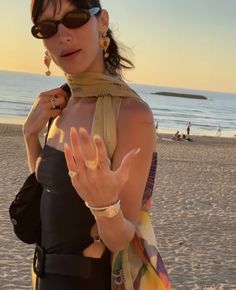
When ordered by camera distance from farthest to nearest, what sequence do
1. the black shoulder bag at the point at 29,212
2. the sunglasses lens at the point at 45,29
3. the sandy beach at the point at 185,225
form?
the sandy beach at the point at 185,225, the black shoulder bag at the point at 29,212, the sunglasses lens at the point at 45,29

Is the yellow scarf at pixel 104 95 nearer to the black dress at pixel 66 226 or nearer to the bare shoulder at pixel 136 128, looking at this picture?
the bare shoulder at pixel 136 128

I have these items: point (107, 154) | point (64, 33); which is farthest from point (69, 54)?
point (107, 154)

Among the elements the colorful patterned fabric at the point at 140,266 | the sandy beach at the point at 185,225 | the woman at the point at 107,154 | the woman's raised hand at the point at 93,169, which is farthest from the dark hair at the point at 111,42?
the sandy beach at the point at 185,225

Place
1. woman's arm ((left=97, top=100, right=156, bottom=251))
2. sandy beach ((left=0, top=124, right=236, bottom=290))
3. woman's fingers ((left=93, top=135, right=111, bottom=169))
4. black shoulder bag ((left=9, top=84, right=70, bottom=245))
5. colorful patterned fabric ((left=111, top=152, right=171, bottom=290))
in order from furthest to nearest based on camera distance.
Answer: sandy beach ((left=0, top=124, right=236, bottom=290)) → black shoulder bag ((left=9, top=84, right=70, bottom=245)) → colorful patterned fabric ((left=111, top=152, right=171, bottom=290)) → woman's arm ((left=97, top=100, right=156, bottom=251)) → woman's fingers ((left=93, top=135, right=111, bottom=169))

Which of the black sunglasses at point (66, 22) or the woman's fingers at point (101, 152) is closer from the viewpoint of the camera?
the woman's fingers at point (101, 152)

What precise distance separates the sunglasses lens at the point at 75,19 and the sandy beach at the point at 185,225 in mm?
4814

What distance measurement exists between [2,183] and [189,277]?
22.3 feet

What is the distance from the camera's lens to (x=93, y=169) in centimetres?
139

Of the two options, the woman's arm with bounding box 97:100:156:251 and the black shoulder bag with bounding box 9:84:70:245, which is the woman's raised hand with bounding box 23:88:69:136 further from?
the woman's arm with bounding box 97:100:156:251

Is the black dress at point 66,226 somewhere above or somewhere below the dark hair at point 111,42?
below

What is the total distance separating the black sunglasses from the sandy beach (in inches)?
186

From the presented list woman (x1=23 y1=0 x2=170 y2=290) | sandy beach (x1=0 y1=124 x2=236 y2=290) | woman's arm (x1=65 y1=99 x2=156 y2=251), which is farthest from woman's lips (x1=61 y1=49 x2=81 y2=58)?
sandy beach (x1=0 y1=124 x2=236 y2=290)

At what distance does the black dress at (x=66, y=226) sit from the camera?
180cm

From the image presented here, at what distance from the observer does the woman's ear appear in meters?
1.91
